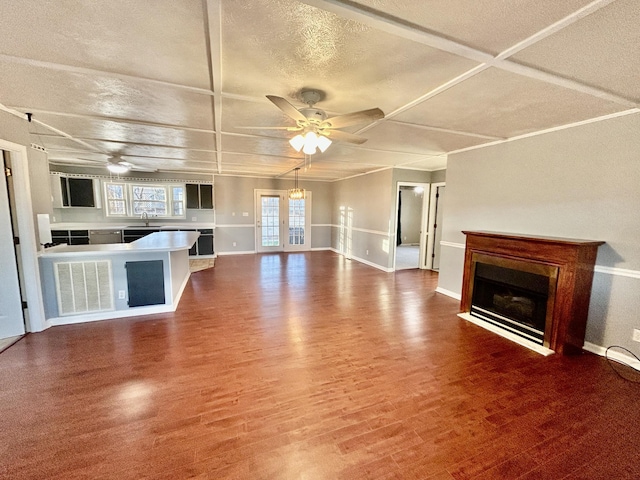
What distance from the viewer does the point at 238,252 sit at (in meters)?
8.37

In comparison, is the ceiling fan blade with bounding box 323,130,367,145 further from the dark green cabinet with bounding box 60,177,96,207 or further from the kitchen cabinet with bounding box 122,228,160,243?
the dark green cabinet with bounding box 60,177,96,207

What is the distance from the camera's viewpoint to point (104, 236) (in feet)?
21.3

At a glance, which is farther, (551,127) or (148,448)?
(551,127)

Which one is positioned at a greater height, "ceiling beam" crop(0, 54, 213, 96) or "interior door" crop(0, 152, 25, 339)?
"ceiling beam" crop(0, 54, 213, 96)

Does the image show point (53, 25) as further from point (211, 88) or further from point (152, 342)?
point (152, 342)

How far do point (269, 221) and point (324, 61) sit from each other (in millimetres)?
7047

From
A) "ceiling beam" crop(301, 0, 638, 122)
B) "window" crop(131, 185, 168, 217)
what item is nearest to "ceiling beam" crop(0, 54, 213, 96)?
"ceiling beam" crop(301, 0, 638, 122)

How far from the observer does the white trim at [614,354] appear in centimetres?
259

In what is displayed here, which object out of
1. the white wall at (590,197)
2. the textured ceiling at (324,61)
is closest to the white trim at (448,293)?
the white wall at (590,197)

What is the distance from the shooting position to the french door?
8.47m

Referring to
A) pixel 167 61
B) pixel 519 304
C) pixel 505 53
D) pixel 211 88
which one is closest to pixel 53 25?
pixel 167 61

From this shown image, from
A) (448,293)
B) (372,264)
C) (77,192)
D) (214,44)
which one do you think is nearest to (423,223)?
(372,264)

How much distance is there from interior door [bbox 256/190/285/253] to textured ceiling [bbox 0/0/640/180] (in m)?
5.17

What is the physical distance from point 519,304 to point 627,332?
872mm
